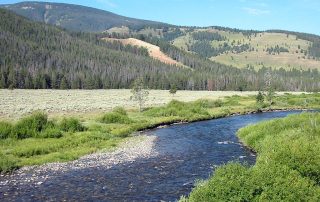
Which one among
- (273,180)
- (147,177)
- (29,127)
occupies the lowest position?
(147,177)

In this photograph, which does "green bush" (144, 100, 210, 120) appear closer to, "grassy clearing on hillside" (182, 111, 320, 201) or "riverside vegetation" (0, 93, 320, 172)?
"riverside vegetation" (0, 93, 320, 172)

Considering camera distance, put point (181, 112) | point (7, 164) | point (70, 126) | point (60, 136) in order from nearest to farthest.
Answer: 1. point (7, 164)
2. point (60, 136)
3. point (70, 126)
4. point (181, 112)

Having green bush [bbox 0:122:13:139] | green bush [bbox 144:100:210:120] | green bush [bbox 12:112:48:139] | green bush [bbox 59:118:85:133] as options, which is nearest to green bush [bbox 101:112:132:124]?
green bush [bbox 59:118:85:133]

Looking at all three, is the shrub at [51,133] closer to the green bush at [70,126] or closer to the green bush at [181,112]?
the green bush at [70,126]

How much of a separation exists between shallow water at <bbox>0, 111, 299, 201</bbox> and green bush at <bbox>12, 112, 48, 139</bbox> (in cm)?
1786

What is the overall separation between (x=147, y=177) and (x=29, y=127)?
2717 centimetres

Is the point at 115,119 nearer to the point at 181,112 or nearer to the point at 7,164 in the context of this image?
the point at 181,112

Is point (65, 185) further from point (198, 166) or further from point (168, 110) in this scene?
point (168, 110)

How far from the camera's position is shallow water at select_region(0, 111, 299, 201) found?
33.0 m

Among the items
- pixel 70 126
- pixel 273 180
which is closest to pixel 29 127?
pixel 70 126

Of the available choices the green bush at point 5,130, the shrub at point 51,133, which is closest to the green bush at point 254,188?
the shrub at point 51,133

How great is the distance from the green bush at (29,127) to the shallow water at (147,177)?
58.6 ft

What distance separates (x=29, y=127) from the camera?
58844mm

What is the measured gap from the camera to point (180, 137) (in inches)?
2516
